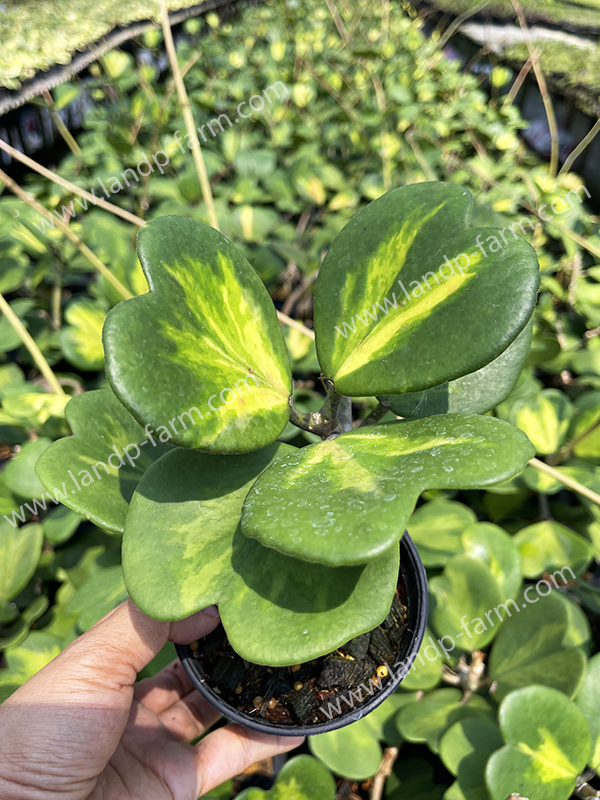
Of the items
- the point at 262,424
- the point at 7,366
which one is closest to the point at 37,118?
the point at 7,366

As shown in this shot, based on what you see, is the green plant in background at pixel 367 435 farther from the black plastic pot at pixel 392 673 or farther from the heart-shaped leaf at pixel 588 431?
the black plastic pot at pixel 392 673

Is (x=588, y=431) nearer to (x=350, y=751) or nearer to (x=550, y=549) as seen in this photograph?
(x=550, y=549)

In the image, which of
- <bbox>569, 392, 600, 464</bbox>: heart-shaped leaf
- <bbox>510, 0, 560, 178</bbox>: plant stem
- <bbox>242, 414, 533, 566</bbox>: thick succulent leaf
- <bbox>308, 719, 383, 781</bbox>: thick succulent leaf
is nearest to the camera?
<bbox>242, 414, 533, 566</bbox>: thick succulent leaf

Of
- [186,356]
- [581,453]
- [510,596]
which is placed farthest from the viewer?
[581,453]

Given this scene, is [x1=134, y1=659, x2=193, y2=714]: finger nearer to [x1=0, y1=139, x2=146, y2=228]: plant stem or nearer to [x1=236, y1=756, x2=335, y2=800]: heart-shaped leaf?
[x1=236, y1=756, x2=335, y2=800]: heart-shaped leaf

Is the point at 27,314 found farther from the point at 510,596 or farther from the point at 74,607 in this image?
the point at 510,596

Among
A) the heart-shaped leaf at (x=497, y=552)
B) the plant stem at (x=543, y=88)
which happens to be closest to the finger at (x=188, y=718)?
the heart-shaped leaf at (x=497, y=552)

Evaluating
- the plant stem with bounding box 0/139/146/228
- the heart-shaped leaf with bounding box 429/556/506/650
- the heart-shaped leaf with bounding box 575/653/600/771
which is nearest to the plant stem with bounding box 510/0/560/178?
the plant stem with bounding box 0/139/146/228
